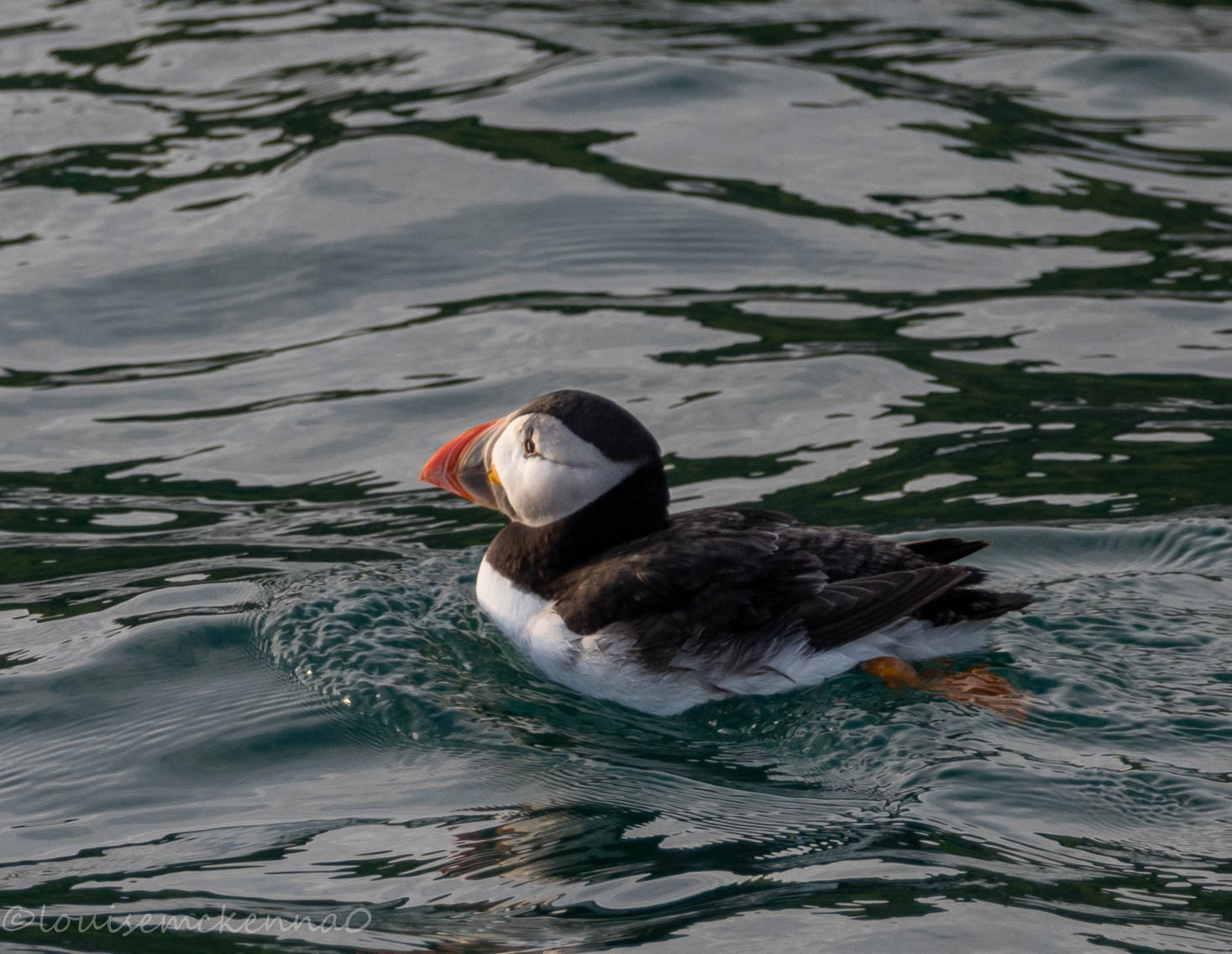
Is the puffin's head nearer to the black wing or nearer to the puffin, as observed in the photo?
the puffin

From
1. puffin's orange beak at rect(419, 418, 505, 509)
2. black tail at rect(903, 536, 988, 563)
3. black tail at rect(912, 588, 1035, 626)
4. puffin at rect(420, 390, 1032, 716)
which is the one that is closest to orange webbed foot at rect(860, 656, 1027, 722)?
puffin at rect(420, 390, 1032, 716)

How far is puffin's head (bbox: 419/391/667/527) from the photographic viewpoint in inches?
201

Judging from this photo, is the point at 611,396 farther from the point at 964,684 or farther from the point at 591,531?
the point at 964,684

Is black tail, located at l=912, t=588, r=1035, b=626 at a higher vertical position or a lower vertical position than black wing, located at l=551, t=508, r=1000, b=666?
lower

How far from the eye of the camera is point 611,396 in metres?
7.38

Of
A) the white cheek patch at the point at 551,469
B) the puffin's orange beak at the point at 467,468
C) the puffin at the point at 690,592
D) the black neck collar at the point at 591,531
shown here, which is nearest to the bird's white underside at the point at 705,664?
the puffin at the point at 690,592

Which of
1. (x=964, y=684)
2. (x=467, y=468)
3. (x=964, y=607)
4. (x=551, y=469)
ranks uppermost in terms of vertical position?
(x=551, y=469)

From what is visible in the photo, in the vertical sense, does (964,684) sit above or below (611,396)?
below

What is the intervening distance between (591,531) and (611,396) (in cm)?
223

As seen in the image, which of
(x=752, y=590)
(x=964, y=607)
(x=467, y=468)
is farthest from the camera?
(x=467, y=468)

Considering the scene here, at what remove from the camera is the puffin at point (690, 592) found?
15.7 ft

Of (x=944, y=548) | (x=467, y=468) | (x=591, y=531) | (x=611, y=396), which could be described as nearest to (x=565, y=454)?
(x=591, y=531)

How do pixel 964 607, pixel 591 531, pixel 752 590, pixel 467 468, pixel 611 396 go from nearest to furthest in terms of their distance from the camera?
1. pixel 752 590
2. pixel 964 607
3. pixel 591 531
4. pixel 467 468
5. pixel 611 396

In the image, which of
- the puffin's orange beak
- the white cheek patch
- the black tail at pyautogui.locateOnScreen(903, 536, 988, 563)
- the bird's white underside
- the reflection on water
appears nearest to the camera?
the reflection on water
